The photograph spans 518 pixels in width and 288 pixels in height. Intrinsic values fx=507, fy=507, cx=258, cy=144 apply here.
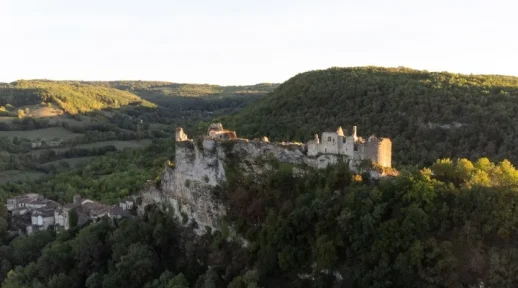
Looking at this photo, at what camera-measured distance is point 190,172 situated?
41.4m

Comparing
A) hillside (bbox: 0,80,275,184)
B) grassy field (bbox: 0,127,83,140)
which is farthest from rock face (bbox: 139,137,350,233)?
grassy field (bbox: 0,127,83,140)

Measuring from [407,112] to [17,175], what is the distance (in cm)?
6388

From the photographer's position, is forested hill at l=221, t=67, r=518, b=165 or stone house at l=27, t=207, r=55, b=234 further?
stone house at l=27, t=207, r=55, b=234

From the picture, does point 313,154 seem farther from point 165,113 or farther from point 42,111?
point 165,113

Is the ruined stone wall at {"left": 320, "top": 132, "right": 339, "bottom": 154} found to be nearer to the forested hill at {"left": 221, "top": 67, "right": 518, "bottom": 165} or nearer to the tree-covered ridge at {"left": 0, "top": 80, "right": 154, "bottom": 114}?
the forested hill at {"left": 221, "top": 67, "right": 518, "bottom": 165}

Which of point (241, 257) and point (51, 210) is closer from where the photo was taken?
point (241, 257)

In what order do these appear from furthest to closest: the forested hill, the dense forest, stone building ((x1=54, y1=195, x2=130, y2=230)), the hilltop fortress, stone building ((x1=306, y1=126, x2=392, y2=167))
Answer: the forested hill
stone building ((x1=54, y1=195, x2=130, y2=230))
the hilltop fortress
stone building ((x1=306, y1=126, x2=392, y2=167))
the dense forest

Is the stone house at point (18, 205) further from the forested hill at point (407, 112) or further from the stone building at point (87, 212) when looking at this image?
the forested hill at point (407, 112)

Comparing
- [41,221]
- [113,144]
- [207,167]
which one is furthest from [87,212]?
[113,144]

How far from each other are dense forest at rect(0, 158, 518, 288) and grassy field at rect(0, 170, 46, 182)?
44.3 metres

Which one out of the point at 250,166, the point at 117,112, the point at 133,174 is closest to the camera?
the point at 250,166

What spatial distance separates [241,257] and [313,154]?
28.7 feet

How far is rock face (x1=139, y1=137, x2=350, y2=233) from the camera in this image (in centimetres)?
3578

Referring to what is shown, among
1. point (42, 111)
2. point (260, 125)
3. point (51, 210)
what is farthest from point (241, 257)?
point (42, 111)
